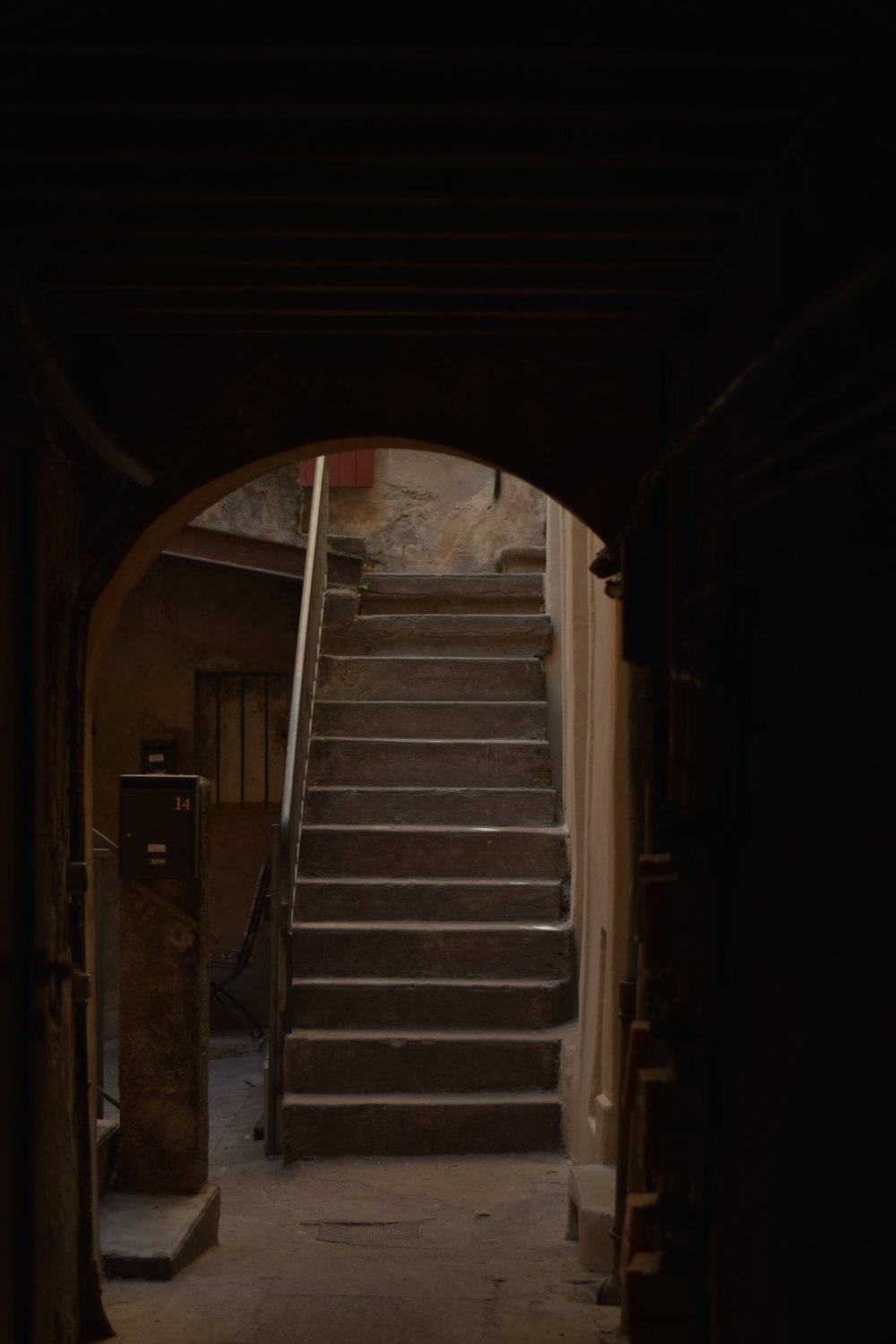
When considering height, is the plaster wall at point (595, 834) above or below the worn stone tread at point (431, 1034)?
above

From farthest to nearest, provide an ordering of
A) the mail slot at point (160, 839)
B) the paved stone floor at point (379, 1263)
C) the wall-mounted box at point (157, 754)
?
the wall-mounted box at point (157, 754), the mail slot at point (160, 839), the paved stone floor at point (379, 1263)

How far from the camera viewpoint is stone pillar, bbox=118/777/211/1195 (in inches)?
205

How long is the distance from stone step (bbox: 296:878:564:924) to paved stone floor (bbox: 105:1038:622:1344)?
1.24 m

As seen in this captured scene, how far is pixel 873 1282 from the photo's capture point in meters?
1.99

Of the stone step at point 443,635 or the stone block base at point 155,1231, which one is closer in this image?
the stone block base at point 155,1231

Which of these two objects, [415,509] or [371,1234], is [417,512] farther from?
[371,1234]

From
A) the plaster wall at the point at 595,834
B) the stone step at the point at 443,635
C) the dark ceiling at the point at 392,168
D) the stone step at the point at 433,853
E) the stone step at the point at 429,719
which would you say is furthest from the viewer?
the stone step at the point at 443,635

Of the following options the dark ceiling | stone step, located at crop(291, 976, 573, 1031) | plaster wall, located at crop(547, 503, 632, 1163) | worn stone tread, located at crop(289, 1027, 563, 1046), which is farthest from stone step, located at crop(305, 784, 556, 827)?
the dark ceiling

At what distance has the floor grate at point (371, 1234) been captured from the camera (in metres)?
5.25

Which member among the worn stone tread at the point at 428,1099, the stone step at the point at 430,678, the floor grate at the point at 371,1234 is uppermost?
the stone step at the point at 430,678

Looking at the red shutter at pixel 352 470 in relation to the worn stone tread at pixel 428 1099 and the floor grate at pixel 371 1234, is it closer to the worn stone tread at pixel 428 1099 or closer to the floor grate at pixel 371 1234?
the worn stone tread at pixel 428 1099

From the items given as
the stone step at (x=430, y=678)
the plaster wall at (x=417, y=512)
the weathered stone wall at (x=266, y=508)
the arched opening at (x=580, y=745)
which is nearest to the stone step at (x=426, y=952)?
the arched opening at (x=580, y=745)

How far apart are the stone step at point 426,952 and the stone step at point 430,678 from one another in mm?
1874

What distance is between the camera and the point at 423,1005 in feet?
22.0
